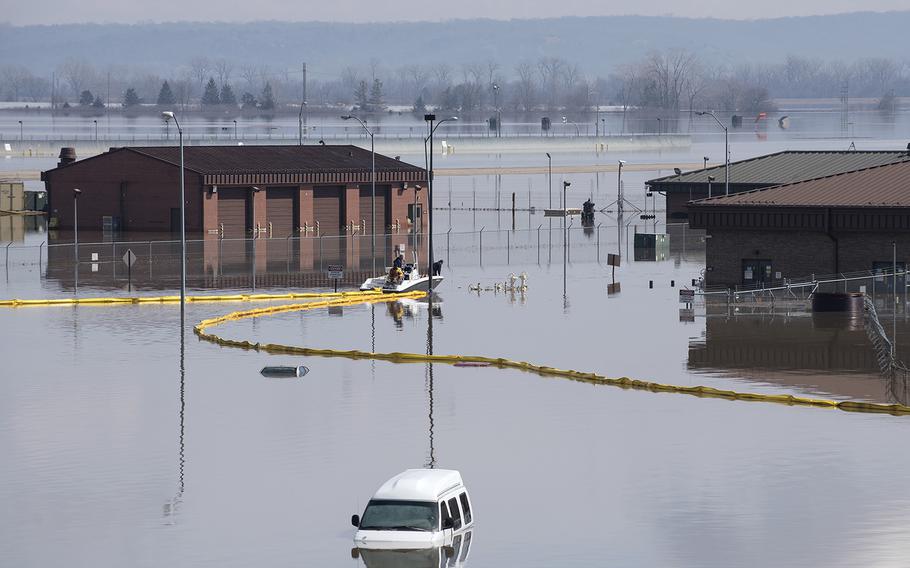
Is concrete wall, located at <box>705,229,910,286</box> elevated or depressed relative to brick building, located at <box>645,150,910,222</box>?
depressed

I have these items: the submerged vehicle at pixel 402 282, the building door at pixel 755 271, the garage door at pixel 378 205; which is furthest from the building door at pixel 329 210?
the building door at pixel 755 271

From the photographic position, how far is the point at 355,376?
197 feet

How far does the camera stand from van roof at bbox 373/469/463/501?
1337 inches

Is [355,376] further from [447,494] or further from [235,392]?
[447,494]

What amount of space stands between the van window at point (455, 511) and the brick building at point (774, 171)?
79.9m

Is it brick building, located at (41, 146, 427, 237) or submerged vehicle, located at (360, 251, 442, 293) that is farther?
brick building, located at (41, 146, 427, 237)

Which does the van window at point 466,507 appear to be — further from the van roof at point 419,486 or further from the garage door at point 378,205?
the garage door at point 378,205

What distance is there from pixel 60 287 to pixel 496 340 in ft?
100

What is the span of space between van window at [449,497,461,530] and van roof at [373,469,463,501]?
11.3 inches

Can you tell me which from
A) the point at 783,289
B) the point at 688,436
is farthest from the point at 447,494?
the point at 783,289

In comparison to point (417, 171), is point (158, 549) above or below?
below

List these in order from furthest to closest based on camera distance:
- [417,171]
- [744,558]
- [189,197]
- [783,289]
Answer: [417,171] < [189,197] < [783,289] < [744,558]

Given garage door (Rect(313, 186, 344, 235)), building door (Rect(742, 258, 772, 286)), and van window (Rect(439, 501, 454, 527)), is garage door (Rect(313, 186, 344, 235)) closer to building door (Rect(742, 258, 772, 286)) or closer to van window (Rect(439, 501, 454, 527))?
building door (Rect(742, 258, 772, 286))

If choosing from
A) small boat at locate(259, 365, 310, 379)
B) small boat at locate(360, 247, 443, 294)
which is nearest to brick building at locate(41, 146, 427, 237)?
small boat at locate(360, 247, 443, 294)
